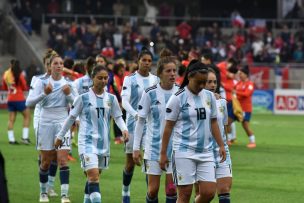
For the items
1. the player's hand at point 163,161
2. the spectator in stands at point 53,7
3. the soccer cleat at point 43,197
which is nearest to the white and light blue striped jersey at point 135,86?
the soccer cleat at point 43,197

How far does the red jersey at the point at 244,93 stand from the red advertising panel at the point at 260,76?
18795mm

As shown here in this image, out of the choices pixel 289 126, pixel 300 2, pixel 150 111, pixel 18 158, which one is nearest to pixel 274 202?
pixel 150 111

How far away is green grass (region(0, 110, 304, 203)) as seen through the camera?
15.9m

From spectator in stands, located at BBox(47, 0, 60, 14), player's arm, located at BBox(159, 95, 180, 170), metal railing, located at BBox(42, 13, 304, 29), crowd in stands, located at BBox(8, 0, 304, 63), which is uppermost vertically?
spectator in stands, located at BBox(47, 0, 60, 14)

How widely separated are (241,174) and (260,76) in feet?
86.6

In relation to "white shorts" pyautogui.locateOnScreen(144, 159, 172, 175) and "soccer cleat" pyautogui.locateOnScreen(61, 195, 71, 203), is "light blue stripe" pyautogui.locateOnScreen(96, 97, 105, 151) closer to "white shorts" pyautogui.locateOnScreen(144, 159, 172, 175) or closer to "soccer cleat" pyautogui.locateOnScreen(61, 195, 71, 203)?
"white shorts" pyautogui.locateOnScreen(144, 159, 172, 175)

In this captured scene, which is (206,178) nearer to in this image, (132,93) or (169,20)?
(132,93)

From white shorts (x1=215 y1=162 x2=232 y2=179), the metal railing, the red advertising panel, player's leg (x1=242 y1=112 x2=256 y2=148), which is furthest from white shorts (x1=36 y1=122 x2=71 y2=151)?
the metal railing

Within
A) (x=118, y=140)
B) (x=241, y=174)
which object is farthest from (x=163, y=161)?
(x=118, y=140)

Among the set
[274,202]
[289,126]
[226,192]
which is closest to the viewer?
[226,192]

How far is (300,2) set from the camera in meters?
53.5

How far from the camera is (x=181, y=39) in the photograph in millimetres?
47594

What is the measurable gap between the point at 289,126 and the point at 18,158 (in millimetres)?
14732

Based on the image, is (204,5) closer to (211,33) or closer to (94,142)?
(211,33)
